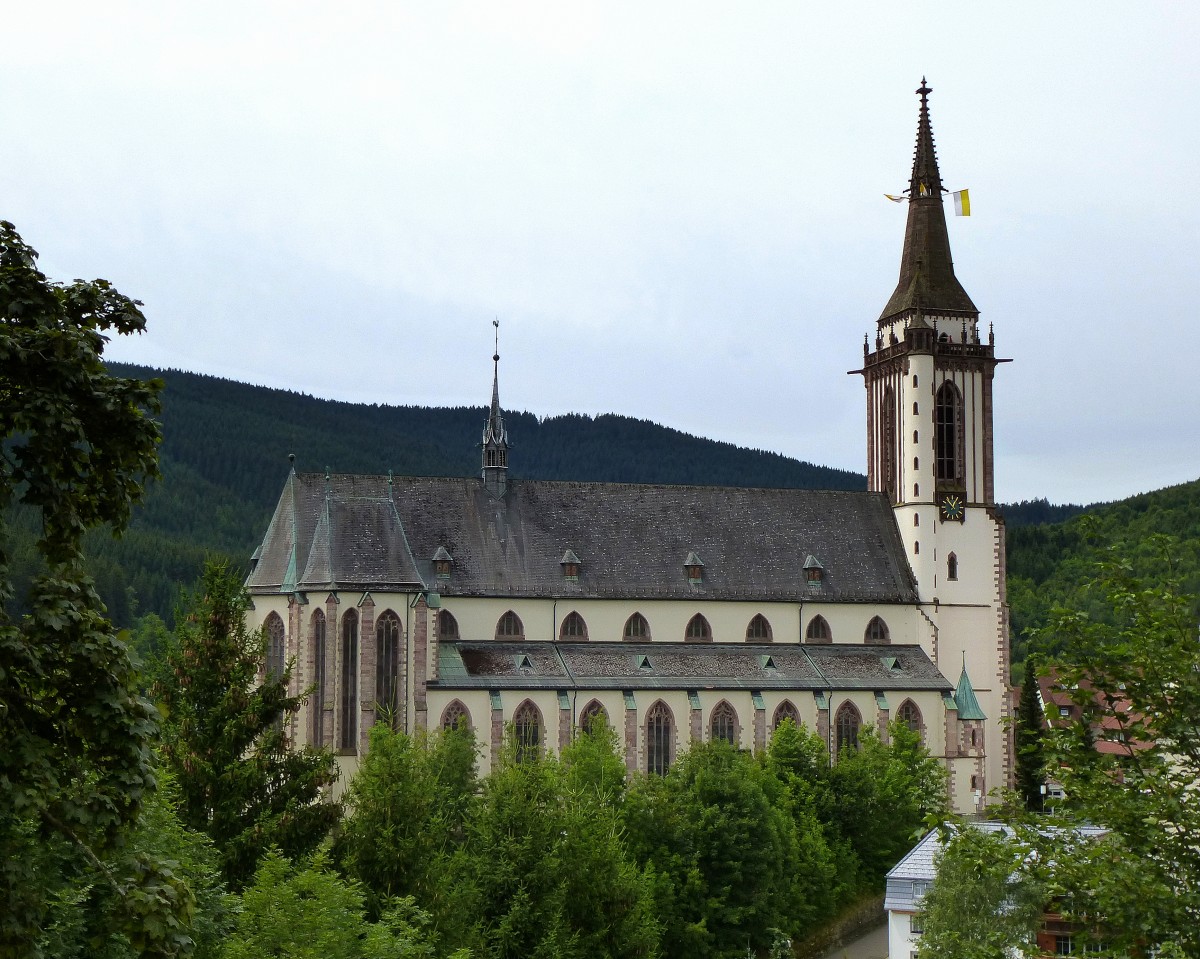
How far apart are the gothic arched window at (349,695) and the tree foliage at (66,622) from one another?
59949 millimetres

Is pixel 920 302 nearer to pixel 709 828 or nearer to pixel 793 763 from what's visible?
pixel 793 763

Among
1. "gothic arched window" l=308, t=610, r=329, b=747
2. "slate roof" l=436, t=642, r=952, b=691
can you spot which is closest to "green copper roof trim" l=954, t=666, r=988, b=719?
"slate roof" l=436, t=642, r=952, b=691

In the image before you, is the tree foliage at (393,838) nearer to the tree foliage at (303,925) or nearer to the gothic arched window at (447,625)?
the tree foliage at (303,925)

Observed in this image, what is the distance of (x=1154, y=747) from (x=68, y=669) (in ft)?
41.2

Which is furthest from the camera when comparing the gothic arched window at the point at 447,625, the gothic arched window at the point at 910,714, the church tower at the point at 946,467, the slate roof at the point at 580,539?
the church tower at the point at 946,467

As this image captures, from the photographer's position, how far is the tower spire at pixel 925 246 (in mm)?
91062

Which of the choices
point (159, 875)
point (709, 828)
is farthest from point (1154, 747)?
point (709, 828)

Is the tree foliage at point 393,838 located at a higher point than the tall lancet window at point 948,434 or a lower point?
lower

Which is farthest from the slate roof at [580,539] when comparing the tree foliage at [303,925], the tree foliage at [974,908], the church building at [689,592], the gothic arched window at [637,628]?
the tree foliage at [303,925]

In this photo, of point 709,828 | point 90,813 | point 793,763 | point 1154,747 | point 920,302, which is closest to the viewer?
point 90,813

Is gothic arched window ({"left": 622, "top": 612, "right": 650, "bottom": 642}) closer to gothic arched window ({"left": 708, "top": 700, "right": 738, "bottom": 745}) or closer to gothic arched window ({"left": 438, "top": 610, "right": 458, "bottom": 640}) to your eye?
gothic arched window ({"left": 708, "top": 700, "right": 738, "bottom": 745})

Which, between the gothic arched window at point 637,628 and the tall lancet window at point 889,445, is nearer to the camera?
the gothic arched window at point 637,628

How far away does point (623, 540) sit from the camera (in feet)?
278

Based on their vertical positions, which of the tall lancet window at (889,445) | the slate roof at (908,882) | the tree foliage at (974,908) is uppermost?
the tall lancet window at (889,445)
